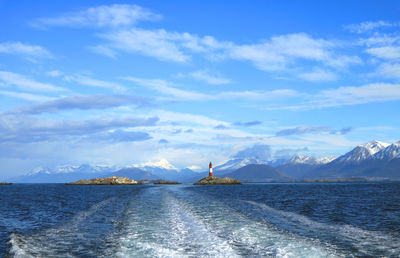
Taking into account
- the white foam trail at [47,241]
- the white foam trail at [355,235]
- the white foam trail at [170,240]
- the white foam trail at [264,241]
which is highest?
the white foam trail at [47,241]

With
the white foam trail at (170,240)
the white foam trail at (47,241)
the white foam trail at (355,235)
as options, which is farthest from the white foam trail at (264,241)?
the white foam trail at (47,241)

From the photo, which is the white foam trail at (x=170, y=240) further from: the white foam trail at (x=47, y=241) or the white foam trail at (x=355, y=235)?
the white foam trail at (x=355, y=235)

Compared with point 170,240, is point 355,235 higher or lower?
lower

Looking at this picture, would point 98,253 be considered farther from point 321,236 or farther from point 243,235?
point 321,236

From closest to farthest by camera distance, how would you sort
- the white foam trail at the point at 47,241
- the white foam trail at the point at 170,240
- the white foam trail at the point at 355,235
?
the white foam trail at the point at 170,240
the white foam trail at the point at 47,241
the white foam trail at the point at 355,235

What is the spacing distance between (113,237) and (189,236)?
510 cm

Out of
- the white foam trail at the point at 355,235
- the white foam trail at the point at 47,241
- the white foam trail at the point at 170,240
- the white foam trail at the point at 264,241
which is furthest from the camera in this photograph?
the white foam trail at the point at 355,235

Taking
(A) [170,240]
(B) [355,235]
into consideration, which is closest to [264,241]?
(A) [170,240]

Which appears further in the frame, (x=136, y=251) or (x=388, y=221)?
(x=388, y=221)

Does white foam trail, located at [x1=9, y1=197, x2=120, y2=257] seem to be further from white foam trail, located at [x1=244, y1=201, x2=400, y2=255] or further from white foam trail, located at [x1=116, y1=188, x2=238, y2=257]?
white foam trail, located at [x1=244, y1=201, x2=400, y2=255]

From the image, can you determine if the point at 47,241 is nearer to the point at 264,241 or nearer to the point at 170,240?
the point at 170,240

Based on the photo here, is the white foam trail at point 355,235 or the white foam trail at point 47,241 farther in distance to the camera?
the white foam trail at point 355,235

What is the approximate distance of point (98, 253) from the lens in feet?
59.1

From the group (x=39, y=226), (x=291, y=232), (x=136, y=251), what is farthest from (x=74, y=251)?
(x=291, y=232)
